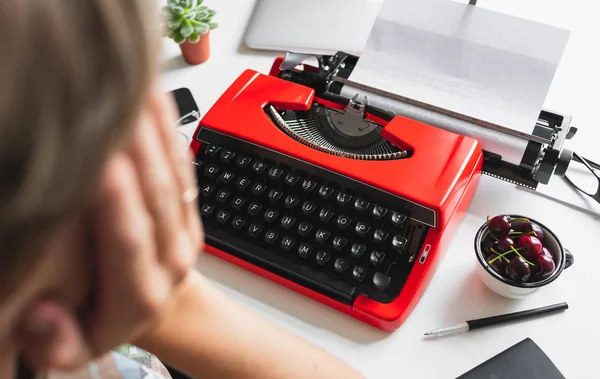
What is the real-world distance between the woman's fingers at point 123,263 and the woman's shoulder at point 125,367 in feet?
0.96

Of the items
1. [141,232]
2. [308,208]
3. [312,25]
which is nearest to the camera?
[141,232]

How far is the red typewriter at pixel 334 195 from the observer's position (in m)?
0.78

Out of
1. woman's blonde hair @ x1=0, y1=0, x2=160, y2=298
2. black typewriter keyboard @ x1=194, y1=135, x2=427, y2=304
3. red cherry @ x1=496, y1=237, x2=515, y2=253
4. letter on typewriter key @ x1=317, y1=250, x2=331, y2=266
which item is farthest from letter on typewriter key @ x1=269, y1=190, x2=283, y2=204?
woman's blonde hair @ x1=0, y1=0, x2=160, y2=298

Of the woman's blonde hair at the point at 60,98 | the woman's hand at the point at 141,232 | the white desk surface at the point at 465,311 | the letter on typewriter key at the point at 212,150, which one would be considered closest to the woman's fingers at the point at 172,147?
the woman's hand at the point at 141,232

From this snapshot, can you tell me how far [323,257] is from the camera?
2.60 feet

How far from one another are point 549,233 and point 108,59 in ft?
2.26

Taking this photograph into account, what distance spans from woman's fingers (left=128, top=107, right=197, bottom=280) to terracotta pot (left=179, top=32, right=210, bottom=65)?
0.74m

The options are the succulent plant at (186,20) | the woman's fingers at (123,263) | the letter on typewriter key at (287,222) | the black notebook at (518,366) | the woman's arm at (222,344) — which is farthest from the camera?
the succulent plant at (186,20)

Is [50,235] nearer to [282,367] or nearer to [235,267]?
[282,367]

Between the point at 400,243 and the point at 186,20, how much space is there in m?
0.55

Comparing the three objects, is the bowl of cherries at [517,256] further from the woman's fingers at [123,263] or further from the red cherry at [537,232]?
the woman's fingers at [123,263]

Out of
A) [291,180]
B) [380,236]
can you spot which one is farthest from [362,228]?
[291,180]

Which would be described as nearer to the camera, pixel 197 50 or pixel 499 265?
pixel 499 265

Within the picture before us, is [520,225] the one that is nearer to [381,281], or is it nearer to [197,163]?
[381,281]
